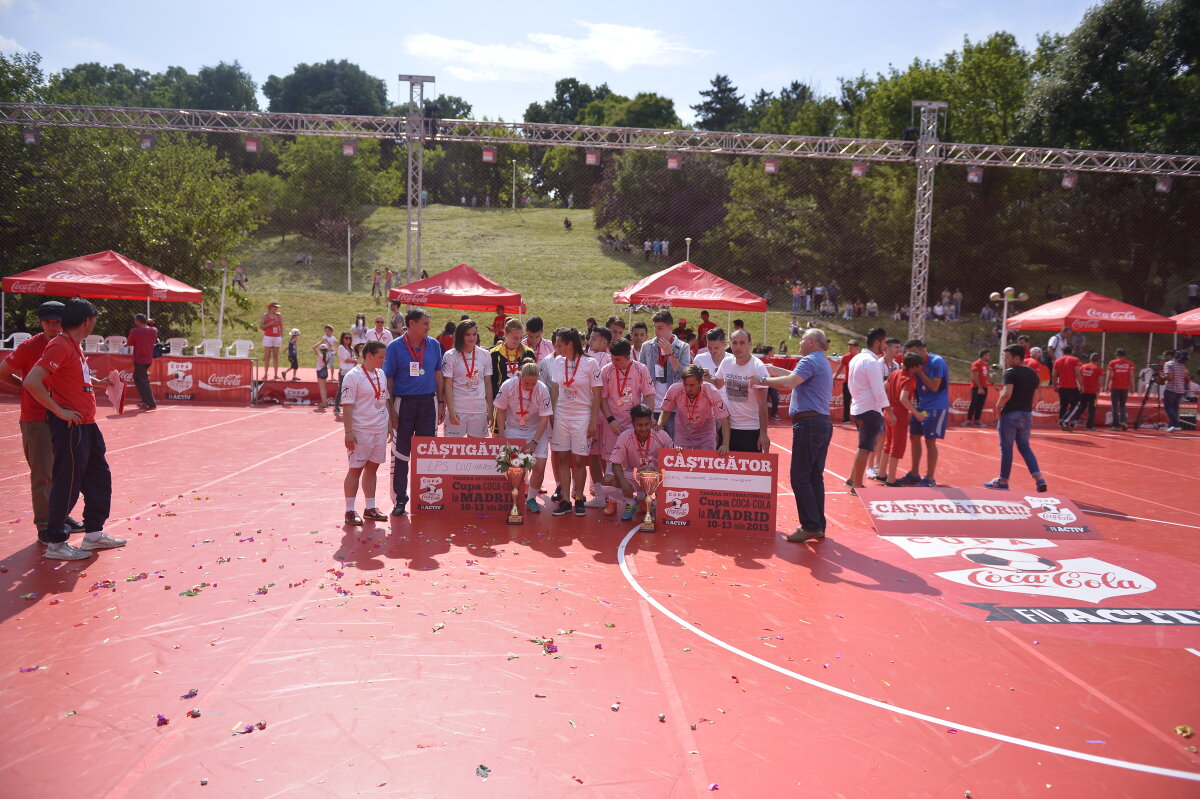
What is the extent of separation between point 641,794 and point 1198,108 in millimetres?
39674

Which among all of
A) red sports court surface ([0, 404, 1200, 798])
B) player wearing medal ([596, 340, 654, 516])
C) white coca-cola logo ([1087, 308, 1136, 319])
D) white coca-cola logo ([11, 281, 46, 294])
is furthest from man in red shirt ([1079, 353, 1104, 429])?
white coca-cola logo ([11, 281, 46, 294])

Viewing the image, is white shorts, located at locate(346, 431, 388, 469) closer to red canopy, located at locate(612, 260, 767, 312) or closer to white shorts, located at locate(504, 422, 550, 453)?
white shorts, located at locate(504, 422, 550, 453)

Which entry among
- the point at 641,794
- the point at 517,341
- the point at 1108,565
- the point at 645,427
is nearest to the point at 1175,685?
the point at 1108,565

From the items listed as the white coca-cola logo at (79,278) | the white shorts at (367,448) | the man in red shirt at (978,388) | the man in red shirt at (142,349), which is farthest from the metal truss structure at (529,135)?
the white shorts at (367,448)

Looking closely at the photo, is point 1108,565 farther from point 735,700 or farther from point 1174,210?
point 1174,210

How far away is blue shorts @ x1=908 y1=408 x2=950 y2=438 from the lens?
35.2 feet

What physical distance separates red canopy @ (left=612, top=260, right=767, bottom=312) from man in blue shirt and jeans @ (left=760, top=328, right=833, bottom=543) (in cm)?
894

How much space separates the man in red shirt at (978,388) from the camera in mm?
16139

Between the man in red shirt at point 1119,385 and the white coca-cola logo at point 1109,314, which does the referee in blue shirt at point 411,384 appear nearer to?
the man in red shirt at point 1119,385

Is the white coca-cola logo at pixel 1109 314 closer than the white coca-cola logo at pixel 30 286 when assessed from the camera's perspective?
No

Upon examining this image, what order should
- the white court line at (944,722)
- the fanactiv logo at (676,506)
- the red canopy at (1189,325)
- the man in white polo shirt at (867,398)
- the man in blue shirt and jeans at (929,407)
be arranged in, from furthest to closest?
the red canopy at (1189,325) → the man in blue shirt and jeans at (929,407) → the man in white polo shirt at (867,398) → the fanactiv logo at (676,506) → the white court line at (944,722)

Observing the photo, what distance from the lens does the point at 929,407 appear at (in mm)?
10703

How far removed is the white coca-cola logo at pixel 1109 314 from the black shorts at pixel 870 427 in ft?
40.6

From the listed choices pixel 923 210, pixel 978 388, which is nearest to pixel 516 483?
pixel 978 388
